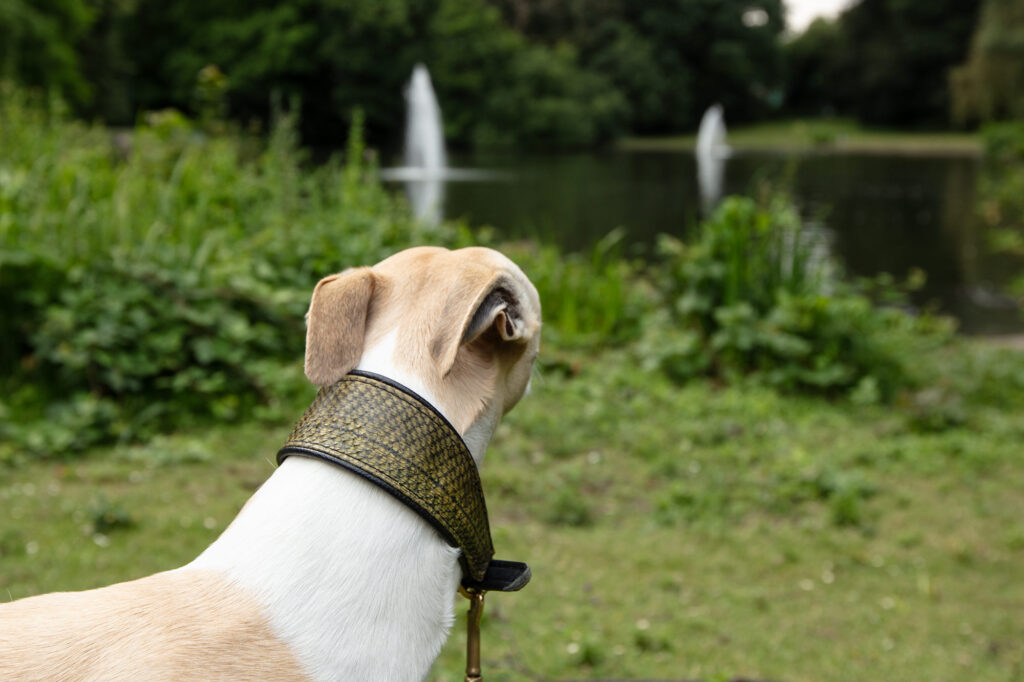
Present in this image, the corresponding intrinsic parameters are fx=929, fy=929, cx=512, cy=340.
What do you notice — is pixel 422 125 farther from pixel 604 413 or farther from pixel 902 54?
pixel 902 54

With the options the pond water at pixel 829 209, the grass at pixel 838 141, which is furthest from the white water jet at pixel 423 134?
the grass at pixel 838 141

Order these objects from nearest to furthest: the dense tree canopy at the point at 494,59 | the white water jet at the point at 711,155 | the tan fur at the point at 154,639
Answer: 1. the tan fur at the point at 154,639
2. the white water jet at the point at 711,155
3. the dense tree canopy at the point at 494,59

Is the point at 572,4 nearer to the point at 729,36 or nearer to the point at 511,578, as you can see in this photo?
the point at 729,36

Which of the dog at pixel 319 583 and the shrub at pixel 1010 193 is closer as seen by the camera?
the dog at pixel 319 583

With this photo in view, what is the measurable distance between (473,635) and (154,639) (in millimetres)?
663

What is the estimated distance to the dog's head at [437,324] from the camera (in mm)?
1664

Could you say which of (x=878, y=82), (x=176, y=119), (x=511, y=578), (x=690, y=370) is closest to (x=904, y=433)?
(x=690, y=370)

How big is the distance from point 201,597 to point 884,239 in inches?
670

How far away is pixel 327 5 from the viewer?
1566 inches

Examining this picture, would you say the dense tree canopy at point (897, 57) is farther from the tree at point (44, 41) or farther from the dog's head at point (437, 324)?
the dog's head at point (437, 324)

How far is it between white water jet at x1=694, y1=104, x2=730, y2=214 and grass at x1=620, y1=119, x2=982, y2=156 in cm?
78

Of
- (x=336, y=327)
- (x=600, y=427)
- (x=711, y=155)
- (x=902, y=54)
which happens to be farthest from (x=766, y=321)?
(x=902, y=54)

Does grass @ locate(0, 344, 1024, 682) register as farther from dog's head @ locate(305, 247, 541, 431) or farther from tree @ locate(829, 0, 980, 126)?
tree @ locate(829, 0, 980, 126)

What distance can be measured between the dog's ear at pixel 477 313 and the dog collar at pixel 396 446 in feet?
0.34
